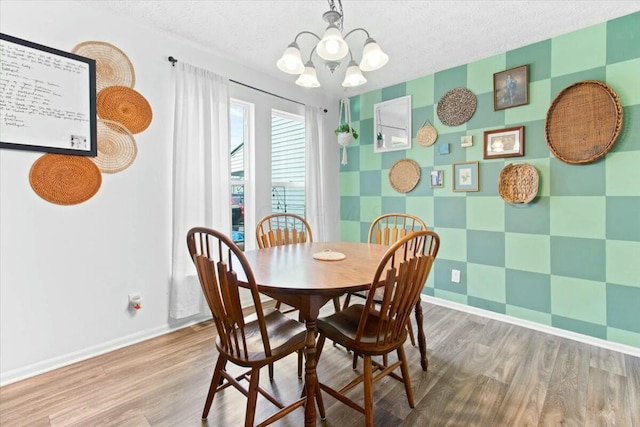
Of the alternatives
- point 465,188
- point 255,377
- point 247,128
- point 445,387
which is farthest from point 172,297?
point 465,188

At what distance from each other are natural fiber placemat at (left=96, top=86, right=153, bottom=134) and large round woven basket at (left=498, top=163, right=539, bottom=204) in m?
2.89

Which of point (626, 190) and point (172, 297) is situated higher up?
point (626, 190)

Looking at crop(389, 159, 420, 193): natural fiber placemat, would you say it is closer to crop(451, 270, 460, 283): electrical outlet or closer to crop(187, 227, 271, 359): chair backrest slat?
crop(451, 270, 460, 283): electrical outlet

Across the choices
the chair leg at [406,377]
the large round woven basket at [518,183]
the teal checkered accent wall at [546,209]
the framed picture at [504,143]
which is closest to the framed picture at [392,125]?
the teal checkered accent wall at [546,209]

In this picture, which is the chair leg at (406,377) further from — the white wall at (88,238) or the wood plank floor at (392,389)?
the white wall at (88,238)

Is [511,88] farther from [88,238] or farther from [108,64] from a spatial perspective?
[88,238]

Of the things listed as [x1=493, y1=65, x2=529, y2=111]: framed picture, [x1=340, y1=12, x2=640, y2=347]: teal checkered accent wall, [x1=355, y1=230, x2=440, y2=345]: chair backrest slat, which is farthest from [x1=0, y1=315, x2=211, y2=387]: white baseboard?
[x1=493, y1=65, x2=529, y2=111]: framed picture

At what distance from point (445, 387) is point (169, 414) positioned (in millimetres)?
1463

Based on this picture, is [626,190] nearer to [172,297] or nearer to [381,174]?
[381,174]

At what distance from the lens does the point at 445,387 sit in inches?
68.4

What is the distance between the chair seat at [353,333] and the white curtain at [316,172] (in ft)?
6.39

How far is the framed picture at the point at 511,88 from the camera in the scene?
252 cm

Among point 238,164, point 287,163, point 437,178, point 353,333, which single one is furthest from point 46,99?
point 437,178

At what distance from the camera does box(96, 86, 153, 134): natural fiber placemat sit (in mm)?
2094
